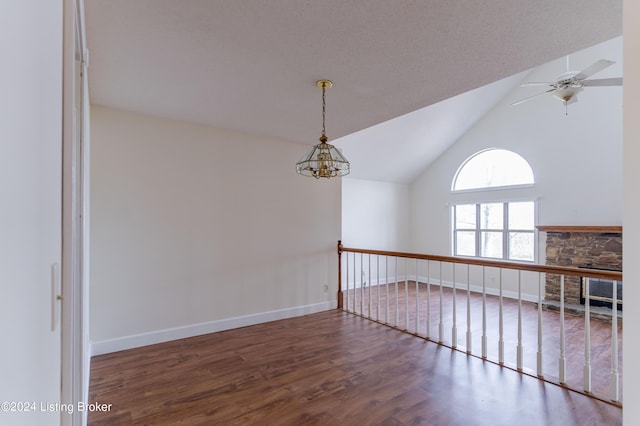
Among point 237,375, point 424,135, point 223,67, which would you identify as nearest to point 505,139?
point 424,135

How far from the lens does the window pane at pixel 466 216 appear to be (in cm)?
663

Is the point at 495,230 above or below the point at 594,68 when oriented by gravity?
below

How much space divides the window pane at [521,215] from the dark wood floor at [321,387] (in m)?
3.92

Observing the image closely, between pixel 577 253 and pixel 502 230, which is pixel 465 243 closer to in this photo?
pixel 502 230

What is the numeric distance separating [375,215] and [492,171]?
2.54 metres

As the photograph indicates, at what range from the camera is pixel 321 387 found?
239 centimetres

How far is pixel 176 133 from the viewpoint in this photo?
3.38m

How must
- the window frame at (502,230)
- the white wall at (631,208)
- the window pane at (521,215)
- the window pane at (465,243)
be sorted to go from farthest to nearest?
1. the window pane at (465,243)
2. the window pane at (521,215)
3. the window frame at (502,230)
4. the white wall at (631,208)

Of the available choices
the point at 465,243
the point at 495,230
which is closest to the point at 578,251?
the point at 495,230

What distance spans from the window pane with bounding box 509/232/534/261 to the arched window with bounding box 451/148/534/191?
38.3 inches

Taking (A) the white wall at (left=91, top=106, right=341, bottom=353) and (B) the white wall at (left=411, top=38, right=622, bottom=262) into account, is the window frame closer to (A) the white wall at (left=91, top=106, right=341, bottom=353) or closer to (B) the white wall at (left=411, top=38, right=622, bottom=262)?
(B) the white wall at (left=411, top=38, right=622, bottom=262)

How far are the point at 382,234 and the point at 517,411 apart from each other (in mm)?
5180
